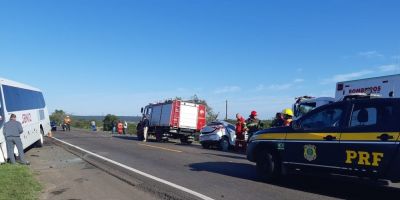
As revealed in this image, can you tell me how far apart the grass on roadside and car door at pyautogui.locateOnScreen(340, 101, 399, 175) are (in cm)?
595

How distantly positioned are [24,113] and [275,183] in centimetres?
1173

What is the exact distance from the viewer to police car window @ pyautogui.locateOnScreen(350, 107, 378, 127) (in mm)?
8539

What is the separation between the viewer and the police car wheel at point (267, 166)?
10.6 metres

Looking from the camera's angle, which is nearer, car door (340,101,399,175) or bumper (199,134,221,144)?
car door (340,101,399,175)

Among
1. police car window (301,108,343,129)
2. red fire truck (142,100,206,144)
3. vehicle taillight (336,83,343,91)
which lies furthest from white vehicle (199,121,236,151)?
police car window (301,108,343,129)

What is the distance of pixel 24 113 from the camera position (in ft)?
60.7

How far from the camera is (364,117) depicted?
8.71 meters

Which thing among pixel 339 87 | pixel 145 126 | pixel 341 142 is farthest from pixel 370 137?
pixel 145 126

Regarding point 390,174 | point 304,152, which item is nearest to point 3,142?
point 304,152

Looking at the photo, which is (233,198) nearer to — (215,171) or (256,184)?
(256,184)

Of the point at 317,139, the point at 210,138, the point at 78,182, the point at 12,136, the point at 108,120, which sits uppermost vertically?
the point at 108,120

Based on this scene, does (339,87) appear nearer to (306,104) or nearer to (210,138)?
(306,104)

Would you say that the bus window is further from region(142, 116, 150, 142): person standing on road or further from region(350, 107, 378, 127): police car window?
region(350, 107, 378, 127): police car window

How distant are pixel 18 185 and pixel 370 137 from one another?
23.3ft
